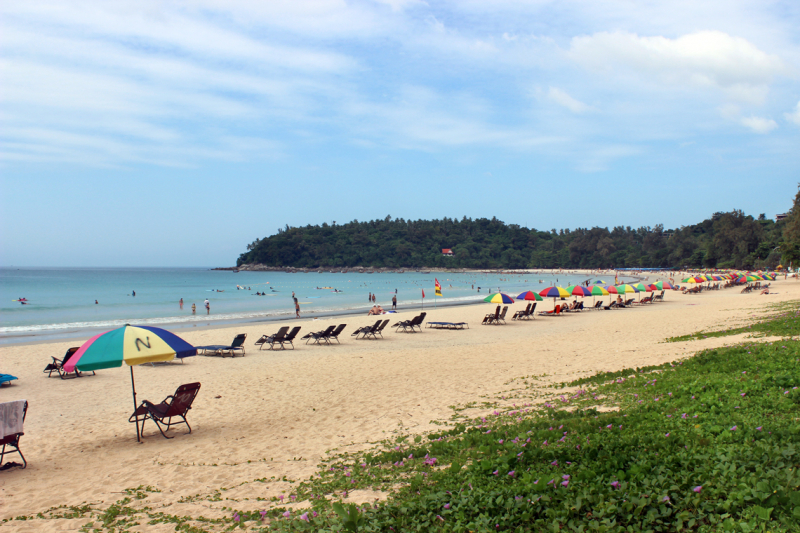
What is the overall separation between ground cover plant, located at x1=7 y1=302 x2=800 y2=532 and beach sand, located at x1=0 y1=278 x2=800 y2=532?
0.47 meters

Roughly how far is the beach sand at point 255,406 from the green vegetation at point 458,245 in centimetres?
12543

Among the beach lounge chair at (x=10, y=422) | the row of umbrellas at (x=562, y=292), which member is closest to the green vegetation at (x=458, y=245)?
the row of umbrellas at (x=562, y=292)

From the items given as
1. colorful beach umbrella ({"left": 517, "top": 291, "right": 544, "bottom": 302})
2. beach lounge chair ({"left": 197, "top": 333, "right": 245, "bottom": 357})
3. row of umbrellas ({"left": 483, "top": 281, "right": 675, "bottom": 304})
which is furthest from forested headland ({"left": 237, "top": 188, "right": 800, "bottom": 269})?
beach lounge chair ({"left": 197, "top": 333, "right": 245, "bottom": 357})

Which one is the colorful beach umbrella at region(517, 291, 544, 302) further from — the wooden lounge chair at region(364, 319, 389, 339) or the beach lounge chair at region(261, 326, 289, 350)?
the beach lounge chair at region(261, 326, 289, 350)

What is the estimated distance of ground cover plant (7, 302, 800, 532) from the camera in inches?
116

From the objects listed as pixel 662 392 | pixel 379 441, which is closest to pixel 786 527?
pixel 662 392

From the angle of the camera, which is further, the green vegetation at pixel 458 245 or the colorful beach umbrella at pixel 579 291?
the green vegetation at pixel 458 245

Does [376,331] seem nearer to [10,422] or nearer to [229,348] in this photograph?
[229,348]

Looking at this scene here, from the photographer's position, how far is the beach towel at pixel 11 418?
5.67 meters

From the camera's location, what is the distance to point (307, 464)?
18.1 ft

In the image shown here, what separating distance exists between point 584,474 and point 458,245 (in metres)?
167

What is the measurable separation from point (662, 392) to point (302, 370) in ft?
27.3

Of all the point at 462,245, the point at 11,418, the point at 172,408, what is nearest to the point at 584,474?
the point at 172,408

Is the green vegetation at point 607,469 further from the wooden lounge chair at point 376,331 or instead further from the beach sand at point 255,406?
the wooden lounge chair at point 376,331
